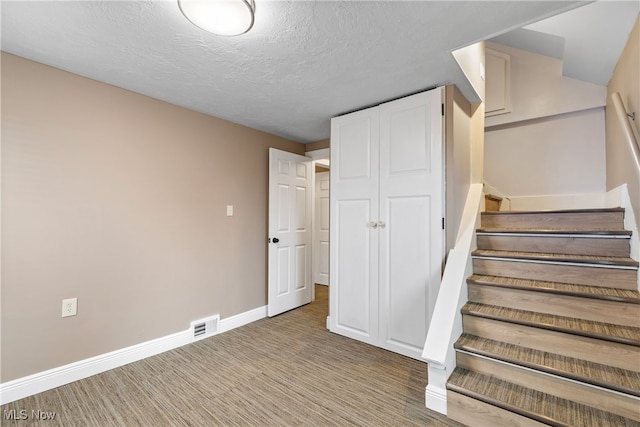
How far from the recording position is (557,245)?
6.88 feet

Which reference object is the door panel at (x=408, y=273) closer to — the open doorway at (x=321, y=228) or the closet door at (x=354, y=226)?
the closet door at (x=354, y=226)

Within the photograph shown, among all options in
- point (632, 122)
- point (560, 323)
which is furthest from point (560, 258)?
point (632, 122)

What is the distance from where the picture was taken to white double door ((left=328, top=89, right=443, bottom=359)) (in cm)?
224

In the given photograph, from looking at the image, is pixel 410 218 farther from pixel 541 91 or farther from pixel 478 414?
pixel 541 91

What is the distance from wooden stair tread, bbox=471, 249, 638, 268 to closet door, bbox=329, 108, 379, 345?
0.89 m

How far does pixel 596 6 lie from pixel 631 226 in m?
1.52

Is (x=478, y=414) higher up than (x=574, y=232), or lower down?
lower down

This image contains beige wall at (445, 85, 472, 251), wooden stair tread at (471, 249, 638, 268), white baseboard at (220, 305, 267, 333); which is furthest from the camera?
white baseboard at (220, 305, 267, 333)

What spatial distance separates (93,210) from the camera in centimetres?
208

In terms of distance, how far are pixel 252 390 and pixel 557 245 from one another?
2.43 metres

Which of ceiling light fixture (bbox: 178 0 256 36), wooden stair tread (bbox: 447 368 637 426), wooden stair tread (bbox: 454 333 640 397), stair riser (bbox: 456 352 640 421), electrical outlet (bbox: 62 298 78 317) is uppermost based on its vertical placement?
ceiling light fixture (bbox: 178 0 256 36)

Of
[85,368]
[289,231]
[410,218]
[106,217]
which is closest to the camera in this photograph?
[85,368]

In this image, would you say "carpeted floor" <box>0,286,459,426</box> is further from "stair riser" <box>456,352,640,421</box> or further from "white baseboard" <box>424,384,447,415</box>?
"stair riser" <box>456,352,640,421</box>

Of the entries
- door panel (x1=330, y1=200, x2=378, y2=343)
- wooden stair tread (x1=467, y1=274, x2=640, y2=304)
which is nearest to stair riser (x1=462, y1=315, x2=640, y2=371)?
wooden stair tread (x1=467, y1=274, x2=640, y2=304)
